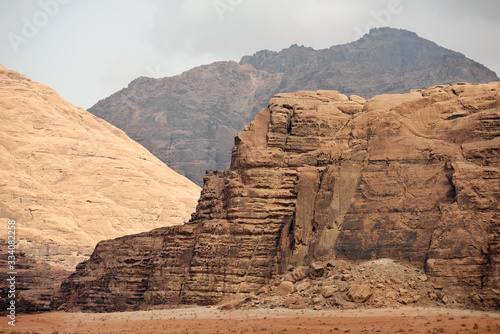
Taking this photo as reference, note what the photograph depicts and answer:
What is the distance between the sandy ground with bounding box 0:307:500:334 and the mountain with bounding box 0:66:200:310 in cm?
3486

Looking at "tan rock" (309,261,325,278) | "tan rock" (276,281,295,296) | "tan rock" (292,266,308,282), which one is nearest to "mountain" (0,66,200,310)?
"tan rock" (292,266,308,282)

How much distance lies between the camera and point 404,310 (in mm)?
47688

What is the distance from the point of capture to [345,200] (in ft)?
183

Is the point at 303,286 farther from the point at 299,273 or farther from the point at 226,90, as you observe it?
the point at 226,90

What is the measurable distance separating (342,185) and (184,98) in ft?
444

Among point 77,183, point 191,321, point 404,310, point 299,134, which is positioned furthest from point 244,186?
point 77,183

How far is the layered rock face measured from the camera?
50.5 metres

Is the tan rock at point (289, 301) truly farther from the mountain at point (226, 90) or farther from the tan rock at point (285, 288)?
the mountain at point (226, 90)

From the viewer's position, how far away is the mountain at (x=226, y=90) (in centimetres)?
16438

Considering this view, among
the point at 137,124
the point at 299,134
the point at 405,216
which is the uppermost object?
the point at 137,124

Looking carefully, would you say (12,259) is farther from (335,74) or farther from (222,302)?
(335,74)

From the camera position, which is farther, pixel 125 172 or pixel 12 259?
pixel 125 172

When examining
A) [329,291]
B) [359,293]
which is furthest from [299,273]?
[359,293]

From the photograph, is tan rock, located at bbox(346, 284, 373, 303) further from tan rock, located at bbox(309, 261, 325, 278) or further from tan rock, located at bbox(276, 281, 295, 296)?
tan rock, located at bbox(276, 281, 295, 296)
